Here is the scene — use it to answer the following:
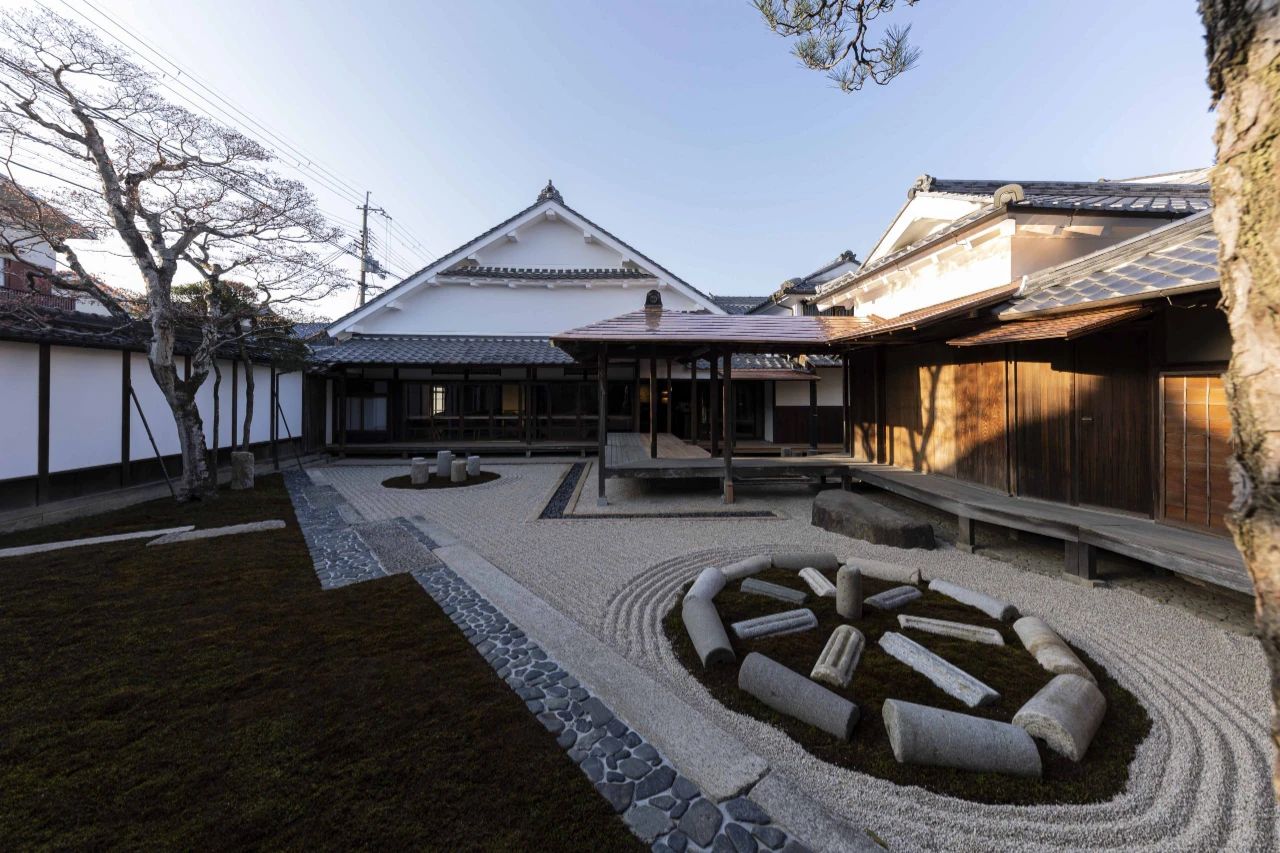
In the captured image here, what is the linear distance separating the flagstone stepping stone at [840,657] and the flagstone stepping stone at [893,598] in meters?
0.78

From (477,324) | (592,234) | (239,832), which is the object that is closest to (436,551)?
(239,832)

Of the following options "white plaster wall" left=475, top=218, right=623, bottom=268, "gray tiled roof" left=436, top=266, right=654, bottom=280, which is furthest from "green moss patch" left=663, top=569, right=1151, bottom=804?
"white plaster wall" left=475, top=218, right=623, bottom=268

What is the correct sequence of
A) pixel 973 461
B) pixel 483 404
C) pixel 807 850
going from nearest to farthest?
pixel 807 850 < pixel 973 461 < pixel 483 404

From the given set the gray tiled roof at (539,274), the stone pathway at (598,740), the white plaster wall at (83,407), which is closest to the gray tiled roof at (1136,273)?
the stone pathway at (598,740)

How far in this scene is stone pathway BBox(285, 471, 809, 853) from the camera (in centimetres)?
217

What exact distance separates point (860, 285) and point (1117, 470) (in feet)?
24.5

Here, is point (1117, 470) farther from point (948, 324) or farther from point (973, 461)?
point (948, 324)

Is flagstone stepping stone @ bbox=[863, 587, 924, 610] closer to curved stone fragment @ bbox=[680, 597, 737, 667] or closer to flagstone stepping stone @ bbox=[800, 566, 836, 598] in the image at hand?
flagstone stepping stone @ bbox=[800, 566, 836, 598]

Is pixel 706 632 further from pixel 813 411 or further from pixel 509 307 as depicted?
pixel 509 307

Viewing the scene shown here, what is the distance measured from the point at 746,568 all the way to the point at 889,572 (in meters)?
1.46

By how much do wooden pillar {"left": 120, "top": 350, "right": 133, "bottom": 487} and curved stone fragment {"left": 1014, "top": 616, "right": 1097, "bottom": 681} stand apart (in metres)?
13.3

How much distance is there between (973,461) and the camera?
25.6ft

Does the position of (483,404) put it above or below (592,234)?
below

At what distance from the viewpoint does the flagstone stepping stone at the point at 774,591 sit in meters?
4.57
